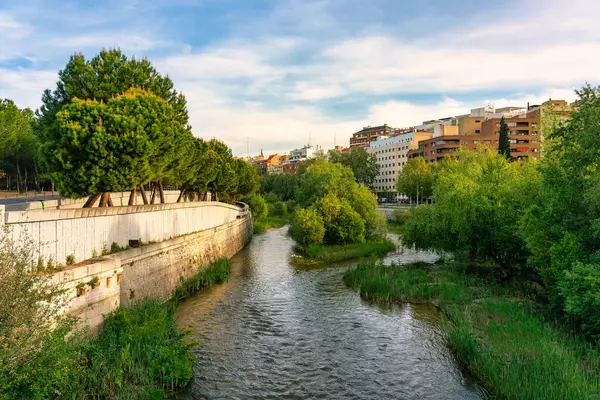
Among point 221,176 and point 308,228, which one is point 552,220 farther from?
point 221,176

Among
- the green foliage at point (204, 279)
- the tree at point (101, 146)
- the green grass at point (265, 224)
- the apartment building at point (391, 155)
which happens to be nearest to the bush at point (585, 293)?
the green foliage at point (204, 279)

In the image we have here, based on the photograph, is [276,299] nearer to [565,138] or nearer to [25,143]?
[565,138]

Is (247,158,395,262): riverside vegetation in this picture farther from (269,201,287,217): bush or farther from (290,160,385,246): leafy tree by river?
(269,201,287,217): bush

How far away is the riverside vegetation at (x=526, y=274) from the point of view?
1250 centimetres

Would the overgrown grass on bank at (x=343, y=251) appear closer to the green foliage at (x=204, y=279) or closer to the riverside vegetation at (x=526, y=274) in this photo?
the riverside vegetation at (x=526, y=274)

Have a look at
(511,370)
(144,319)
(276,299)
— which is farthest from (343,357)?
(276,299)

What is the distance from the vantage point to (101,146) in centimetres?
2133

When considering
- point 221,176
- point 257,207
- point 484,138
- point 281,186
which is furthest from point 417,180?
point 221,176

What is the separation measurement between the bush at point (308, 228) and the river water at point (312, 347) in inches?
476

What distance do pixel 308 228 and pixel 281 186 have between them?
2954 inches

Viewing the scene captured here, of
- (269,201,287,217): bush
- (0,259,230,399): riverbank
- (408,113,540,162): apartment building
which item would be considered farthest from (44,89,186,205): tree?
(408,113,540,162): apartment building

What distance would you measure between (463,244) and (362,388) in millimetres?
17075

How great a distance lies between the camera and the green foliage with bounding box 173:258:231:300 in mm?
23031

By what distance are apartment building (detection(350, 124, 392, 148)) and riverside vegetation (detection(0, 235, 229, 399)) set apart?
172 m
